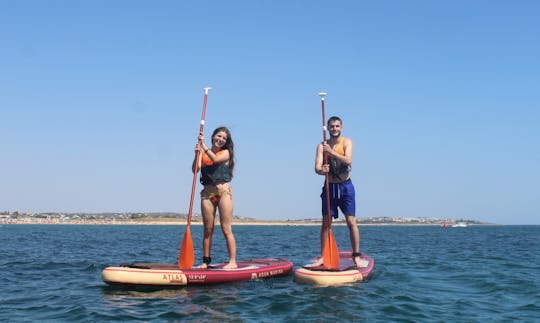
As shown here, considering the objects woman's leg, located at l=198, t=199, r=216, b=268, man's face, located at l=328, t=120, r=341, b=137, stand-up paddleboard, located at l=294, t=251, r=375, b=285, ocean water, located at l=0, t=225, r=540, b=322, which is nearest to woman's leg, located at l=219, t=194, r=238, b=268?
woman's leg, located at l=198, t=199, r=216, b=268

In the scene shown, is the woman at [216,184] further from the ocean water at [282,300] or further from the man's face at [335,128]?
the man's face at [335,128]

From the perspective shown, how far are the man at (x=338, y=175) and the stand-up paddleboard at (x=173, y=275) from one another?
4.73ft

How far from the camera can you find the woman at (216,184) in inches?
392

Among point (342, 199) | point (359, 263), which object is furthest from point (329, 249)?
point (342, 199)

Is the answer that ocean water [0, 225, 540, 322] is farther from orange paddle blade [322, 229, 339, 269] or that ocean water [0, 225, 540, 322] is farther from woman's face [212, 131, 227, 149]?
woman's face [212, 131, 227, 149]

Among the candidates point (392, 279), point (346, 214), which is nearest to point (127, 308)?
point (346, 214)

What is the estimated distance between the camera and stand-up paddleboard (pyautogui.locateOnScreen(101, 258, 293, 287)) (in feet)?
28.6

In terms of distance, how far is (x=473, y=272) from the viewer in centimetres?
1205

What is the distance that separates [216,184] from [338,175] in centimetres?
265

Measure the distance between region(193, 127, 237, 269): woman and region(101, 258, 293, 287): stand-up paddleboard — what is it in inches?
16.0

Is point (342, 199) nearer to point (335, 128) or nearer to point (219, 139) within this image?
point (335, 128)

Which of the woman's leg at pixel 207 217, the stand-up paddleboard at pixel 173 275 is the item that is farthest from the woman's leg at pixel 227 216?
the stand-up paddleboard at pixel 173 275

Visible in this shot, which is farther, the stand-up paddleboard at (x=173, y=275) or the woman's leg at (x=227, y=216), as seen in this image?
the woman's leg at (x=227, y=216)

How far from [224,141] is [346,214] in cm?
306
